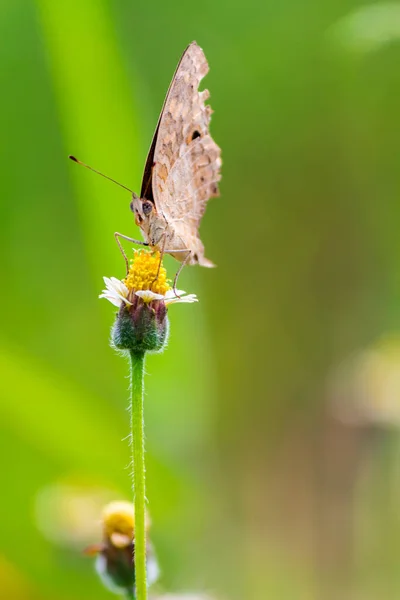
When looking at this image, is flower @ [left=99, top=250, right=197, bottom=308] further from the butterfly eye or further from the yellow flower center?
the butterfly eye

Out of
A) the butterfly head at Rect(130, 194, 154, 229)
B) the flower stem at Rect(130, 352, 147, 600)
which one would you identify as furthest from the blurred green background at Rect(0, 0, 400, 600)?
the flower stem at Rect(130, 352, 147, 600)

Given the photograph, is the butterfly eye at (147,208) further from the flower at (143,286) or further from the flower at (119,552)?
the flower at (119,552)

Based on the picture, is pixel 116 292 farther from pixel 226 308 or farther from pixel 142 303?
pixel 226 308

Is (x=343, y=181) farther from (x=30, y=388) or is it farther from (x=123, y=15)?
(x=30, y=388)

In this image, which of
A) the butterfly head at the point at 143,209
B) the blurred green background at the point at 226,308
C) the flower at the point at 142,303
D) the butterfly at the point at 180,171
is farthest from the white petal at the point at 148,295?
the blurred green background at the point at 226,308

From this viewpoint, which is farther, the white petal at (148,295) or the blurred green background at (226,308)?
the blurred green background at (226,308)

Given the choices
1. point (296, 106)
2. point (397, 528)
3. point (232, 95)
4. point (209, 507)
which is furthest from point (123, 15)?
point (397, 528)

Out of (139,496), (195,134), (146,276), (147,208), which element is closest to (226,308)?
(195,134)
